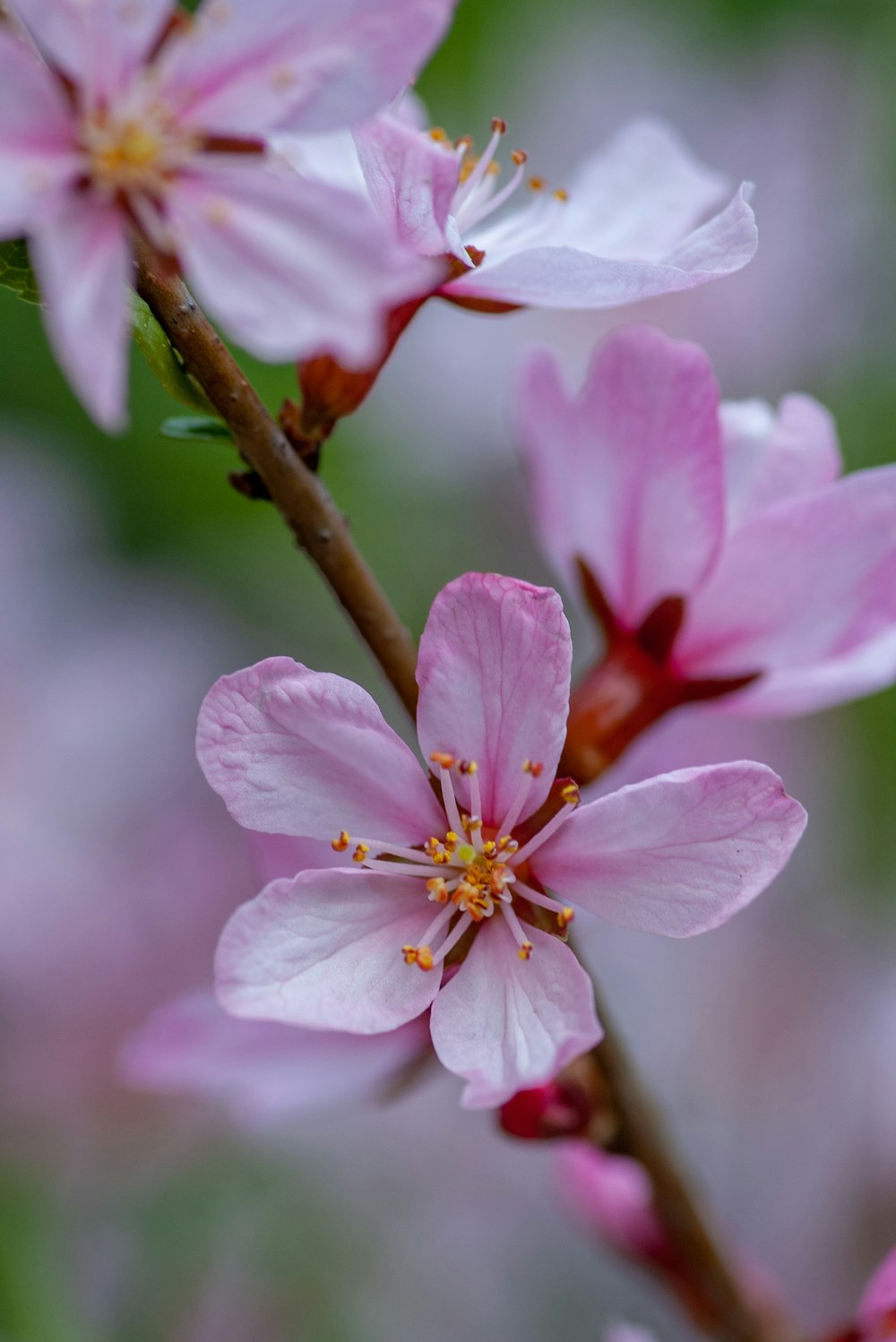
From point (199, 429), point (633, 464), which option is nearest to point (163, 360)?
point (199, 429)

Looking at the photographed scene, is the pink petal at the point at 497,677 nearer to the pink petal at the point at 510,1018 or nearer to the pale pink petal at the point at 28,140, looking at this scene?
the pink petal at the point at 510,1018

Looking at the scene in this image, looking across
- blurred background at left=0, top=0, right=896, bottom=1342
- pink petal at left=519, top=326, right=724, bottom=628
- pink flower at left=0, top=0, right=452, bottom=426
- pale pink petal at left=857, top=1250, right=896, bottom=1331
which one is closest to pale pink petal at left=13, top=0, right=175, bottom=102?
pink flower at left=0, top=0, right=452, bottom=426

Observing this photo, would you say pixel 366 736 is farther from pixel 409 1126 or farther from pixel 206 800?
pixel 409 1126

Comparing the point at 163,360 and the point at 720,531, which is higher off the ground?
the point at 163,360

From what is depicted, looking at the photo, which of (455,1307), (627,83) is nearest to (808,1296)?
(455,1307)

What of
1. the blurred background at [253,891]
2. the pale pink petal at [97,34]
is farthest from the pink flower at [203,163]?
the blurred background at [253,891]

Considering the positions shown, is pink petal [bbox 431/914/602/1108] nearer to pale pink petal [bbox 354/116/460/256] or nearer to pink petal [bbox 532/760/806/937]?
pink petal [bbox 532/760/806/937]

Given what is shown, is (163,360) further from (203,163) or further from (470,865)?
(470,865)
